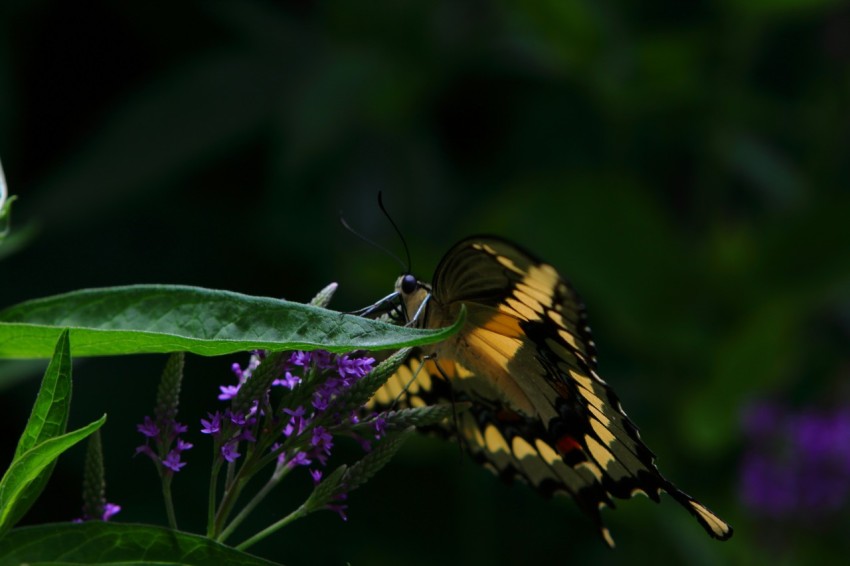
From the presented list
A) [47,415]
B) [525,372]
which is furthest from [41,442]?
[525,372]

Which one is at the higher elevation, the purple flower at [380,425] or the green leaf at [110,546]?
the purple flower at [380,425]

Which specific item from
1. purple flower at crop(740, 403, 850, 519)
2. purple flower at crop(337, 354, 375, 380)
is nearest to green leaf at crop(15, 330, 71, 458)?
purple flower at crop(337, 354, 375, 380)

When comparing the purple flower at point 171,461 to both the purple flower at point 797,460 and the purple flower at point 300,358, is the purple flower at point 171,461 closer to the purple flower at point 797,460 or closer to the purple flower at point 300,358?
the purple flower at point 300,358

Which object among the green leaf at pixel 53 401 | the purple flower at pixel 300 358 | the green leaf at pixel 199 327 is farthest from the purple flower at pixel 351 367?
the green leaf at pixel 53 401

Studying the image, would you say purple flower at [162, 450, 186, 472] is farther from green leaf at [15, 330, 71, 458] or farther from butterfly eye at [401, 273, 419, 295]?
butterfly eye at [401, 273, 419, 295]

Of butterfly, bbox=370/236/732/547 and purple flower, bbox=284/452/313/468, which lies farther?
butterfly, bbox=370/236/732/547

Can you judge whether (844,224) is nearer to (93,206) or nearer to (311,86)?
(311,86)

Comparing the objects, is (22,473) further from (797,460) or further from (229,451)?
(797,460)
